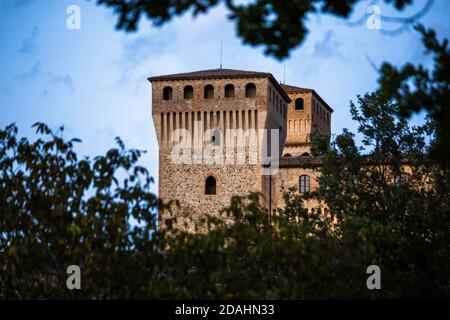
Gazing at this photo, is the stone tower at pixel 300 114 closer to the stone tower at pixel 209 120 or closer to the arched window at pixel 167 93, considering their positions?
the stone tower at pixel 209 120

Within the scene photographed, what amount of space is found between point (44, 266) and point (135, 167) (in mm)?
1724

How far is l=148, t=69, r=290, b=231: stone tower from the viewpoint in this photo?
42.3 metres

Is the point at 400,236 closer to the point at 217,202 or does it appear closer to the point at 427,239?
the point at 427,239

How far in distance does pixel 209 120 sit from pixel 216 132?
27.1 inches

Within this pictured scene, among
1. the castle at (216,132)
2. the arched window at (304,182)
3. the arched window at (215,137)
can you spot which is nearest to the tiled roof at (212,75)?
the castle at (216,132)

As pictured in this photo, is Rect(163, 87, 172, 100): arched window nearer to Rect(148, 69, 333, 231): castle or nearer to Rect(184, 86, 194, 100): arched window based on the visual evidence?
Rect(148, 69, 333, 231): castle

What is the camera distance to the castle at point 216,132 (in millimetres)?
42156

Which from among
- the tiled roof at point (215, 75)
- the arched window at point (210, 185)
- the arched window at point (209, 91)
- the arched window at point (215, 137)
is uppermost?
the tiled roof at point (215, 75)

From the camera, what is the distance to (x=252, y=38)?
7883 millimetres

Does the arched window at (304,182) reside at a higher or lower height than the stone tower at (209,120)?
lower

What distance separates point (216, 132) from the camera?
144ft

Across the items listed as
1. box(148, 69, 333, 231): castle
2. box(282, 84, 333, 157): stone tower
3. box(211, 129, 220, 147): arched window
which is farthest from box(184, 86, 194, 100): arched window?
box(282, 84, 333, 157): stone tower
